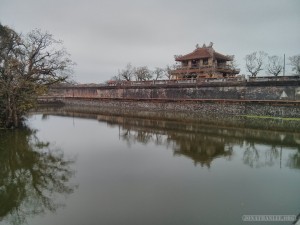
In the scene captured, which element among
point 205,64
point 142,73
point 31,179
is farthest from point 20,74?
point 142,73

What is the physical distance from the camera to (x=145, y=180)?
961cm

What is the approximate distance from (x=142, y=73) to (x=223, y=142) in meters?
52.5

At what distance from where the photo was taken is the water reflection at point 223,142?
42.2 feet

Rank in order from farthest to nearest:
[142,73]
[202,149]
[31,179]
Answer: [142,73] < [202,149] < [31,179]

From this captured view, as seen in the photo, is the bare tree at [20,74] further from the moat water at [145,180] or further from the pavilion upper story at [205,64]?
the pavilion upper story at [205,64]

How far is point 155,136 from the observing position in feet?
62.1

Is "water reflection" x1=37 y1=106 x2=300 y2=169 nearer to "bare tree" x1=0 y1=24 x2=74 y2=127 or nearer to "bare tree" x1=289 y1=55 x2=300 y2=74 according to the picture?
"bare tree" x1=0 y1=24 x2=74 y2=127

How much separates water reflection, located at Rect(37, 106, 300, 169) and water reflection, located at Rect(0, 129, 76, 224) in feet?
16.6

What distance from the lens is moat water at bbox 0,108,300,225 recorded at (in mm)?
7180

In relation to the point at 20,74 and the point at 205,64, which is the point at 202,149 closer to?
the point at 20,74

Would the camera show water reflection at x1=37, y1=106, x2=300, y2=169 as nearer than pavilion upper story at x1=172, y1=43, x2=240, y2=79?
Yes

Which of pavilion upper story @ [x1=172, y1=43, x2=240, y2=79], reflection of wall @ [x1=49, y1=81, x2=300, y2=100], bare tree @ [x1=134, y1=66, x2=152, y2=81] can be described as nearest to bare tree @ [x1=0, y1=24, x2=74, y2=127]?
reflection of wall @ [x1=49, y1=81, x2=300, y2=100]

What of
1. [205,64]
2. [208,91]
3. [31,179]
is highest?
[205,64]

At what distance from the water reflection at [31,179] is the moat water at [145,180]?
0.09 feet
